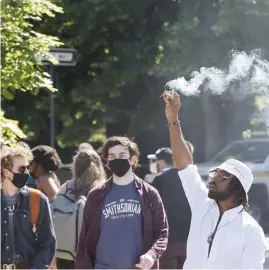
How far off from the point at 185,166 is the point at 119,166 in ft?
4.35

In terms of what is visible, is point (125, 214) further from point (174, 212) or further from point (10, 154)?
point (174, 212)

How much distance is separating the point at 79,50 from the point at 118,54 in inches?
29.5

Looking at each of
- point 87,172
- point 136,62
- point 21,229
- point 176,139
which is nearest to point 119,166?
point 21,229

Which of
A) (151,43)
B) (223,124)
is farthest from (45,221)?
(223,124)

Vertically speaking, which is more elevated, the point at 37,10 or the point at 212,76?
the point at 37,10

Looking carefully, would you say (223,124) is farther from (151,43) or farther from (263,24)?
(263,24)

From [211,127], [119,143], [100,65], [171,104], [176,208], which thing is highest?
[100,65]

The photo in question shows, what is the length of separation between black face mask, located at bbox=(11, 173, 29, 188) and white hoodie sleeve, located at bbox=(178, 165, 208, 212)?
1.45 m

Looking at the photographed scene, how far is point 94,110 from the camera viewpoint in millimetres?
19703

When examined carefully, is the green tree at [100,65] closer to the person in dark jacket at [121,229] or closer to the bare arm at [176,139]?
the person in dark jacket at [121,229]

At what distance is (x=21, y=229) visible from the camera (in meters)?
6.53

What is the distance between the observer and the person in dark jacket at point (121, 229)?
6.63m

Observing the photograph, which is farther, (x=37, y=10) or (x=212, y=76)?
(x=37, y=10)

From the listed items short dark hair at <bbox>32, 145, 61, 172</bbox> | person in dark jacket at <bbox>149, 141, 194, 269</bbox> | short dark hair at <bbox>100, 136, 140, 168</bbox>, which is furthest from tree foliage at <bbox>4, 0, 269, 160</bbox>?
short dark hair at <bbox>100, 136, 140, 168</bbox>
